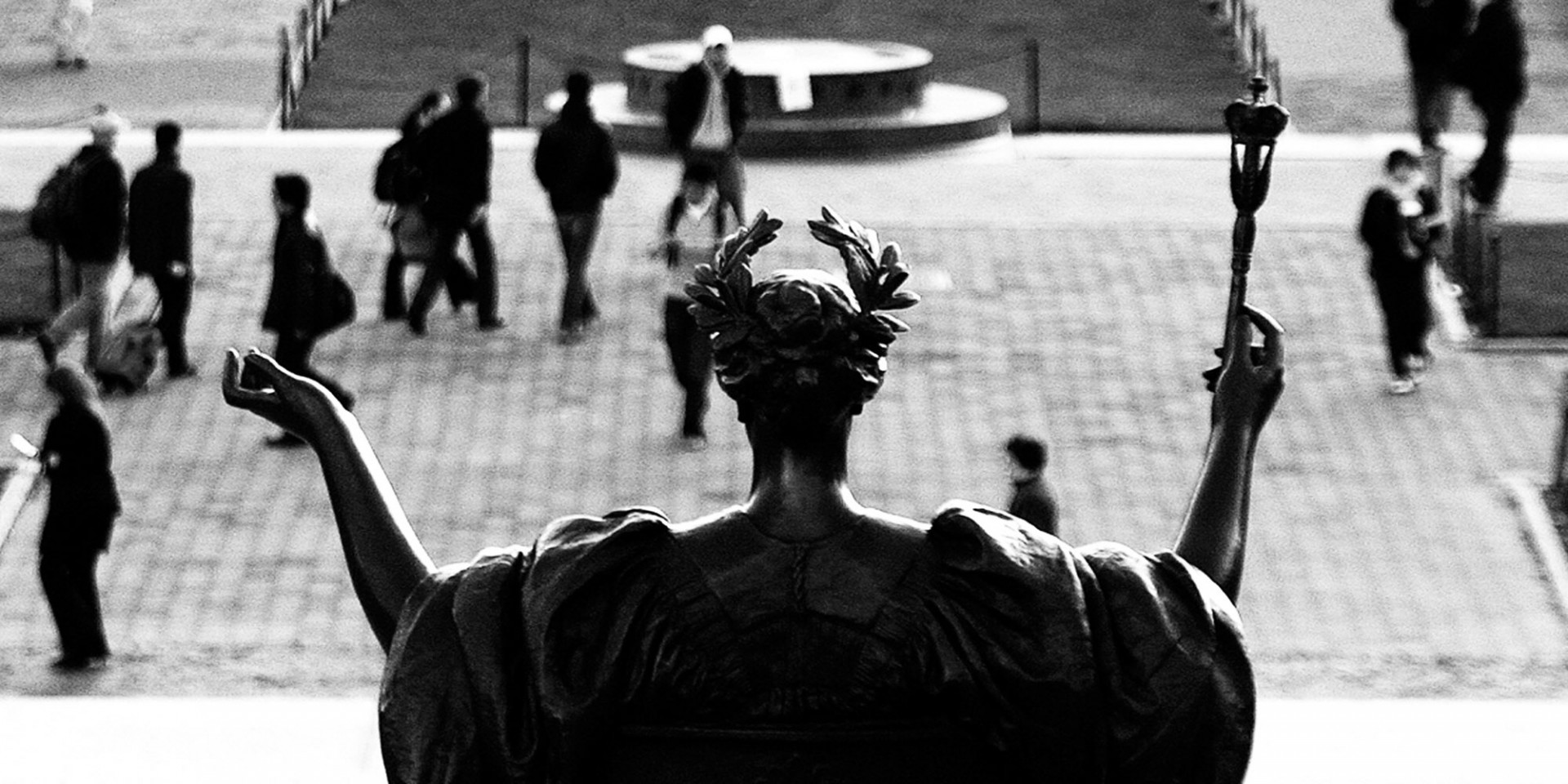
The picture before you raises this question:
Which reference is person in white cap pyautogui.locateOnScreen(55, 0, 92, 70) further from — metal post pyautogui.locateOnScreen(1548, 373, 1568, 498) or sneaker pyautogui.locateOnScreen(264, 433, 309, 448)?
metal post pyautogui.locateOnScreen(1548, 373, 1568, 498)

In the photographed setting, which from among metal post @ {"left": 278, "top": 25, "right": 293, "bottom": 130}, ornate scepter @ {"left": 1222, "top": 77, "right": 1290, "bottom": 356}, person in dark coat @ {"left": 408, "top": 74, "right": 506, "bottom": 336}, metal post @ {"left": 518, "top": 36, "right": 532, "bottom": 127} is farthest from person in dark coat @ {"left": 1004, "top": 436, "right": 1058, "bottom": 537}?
metal post @ {"left": 278, "top": 25, "right": 293, "bottom": 130}

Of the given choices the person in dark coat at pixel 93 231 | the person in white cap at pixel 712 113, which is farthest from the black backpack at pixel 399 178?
the person in white cap at pixel 712 113

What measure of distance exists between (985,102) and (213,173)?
209 inches

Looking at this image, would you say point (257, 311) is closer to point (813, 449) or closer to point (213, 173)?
point (213, 173)

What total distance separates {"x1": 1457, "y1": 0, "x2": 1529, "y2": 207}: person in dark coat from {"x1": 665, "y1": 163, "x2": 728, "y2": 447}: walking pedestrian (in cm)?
540

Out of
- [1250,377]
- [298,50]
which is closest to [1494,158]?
[298,50]

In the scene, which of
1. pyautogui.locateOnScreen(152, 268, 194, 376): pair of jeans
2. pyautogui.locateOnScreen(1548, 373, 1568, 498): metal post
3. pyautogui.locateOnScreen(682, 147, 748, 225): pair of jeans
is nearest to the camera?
pyautogui.locateOnScreen(1548, 373, 1568, 498): metal post

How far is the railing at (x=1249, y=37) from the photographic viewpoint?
2712cm

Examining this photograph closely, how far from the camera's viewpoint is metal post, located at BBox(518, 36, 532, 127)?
85.5ft

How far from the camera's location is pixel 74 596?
1467 cm

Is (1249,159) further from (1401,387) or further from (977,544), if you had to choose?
(1401,387)

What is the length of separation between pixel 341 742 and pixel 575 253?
8412 millimetres

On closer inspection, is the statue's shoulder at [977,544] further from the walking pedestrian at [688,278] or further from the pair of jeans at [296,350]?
the pair of jeans at [296,350]

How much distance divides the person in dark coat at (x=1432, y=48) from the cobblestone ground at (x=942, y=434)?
2.57ft
